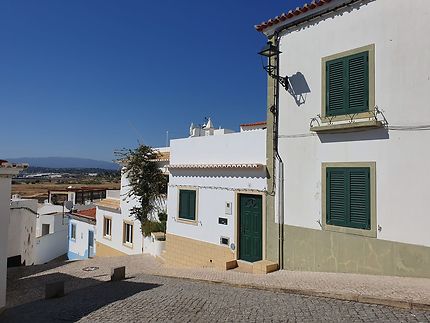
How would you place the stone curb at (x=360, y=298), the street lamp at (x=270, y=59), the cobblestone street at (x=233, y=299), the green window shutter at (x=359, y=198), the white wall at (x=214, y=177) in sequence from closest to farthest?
1. the stone curb at (x=360, y=298)
2. the cobblestone street at (x=233, y=299)
3. the green window shutter at (x=359, y=198)
4. the street lamp at (x=270, y=59)
5. the white wall at (x=214, y=177)

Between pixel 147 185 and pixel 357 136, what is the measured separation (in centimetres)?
1129

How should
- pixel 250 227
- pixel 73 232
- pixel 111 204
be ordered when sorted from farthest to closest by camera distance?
pixel 73 232, pixel 111 204, pixel 250 227

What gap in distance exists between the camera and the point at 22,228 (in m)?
21.6

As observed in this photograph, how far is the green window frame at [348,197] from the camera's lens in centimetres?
872

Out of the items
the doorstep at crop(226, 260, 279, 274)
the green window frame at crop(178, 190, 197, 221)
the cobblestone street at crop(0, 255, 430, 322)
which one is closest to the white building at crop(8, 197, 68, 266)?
the cobblestone street at crop(0, 255, 430, 322)

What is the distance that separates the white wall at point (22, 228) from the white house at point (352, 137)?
16906 mm

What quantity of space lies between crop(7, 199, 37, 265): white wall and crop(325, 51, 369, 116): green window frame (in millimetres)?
19453

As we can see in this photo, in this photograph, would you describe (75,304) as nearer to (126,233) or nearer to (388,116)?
(388,116)

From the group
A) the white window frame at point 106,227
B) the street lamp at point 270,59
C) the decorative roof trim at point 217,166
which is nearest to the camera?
the street lamp at point 270,59

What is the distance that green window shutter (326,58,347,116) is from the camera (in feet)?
30.1

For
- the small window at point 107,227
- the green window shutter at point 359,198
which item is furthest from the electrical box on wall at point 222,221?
the small window at point 107,227

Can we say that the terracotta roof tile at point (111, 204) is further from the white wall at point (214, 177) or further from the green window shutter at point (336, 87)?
the green window shutter at point (336, 87)

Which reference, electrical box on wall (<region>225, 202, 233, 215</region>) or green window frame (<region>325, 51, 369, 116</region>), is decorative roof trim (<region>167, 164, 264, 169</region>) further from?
green window frame (<region>325, 51, 369, 116</region>)

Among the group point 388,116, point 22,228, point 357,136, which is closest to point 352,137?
point 357,136
